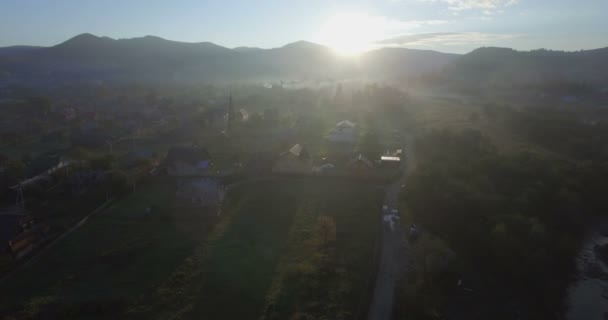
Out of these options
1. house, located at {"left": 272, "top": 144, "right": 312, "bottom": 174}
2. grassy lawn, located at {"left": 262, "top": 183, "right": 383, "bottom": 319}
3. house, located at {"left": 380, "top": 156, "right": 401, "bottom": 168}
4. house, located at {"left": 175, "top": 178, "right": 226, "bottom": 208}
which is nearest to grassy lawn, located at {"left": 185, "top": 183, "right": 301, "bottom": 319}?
grassy lawn, located at {"left": 262, "top": 183, "right": 383, "bottom": 319}

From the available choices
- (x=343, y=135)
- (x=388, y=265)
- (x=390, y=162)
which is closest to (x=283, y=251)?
(x=388, y=265)

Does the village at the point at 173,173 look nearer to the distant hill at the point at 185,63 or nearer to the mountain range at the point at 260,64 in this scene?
the mountain range at the point at 260,64

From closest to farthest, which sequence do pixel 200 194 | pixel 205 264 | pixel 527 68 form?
pixel 205 264, pixel 200 194, pixel 527 68

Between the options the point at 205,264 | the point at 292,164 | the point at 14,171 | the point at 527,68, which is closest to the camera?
the point at 205,264

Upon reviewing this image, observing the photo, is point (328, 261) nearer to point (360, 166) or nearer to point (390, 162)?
point (360, 166)

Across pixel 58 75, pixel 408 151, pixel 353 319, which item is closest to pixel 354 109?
pixel 408 151

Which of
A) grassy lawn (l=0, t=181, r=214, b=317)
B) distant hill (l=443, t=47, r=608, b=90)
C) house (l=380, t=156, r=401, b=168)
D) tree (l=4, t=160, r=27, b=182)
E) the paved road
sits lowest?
the paved road

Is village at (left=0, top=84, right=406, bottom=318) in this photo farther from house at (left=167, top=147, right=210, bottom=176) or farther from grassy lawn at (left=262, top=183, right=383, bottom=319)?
grassy lawn at (left=262, top=183, right=383, bottom=319)
